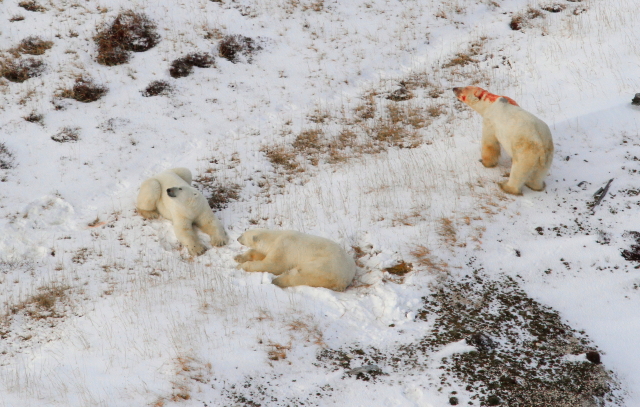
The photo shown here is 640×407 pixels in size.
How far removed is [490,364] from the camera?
5992 mm

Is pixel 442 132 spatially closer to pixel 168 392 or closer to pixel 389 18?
pixel 389 18

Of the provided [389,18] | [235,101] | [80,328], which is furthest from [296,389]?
[389,18]

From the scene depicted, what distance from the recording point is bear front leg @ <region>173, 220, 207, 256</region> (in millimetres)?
8211

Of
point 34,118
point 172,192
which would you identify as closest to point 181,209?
point 172,192

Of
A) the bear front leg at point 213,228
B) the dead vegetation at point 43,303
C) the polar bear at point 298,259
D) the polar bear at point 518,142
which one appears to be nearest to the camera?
the dead vegetation at point 43,303

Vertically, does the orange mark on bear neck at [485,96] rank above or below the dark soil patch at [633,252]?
above

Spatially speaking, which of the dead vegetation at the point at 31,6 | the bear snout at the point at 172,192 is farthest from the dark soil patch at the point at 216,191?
the dead vegetation at the point at 31,6

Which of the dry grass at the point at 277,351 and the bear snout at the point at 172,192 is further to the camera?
the bear snout at the point at 172,192

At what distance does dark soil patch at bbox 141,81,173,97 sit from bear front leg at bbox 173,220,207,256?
488 cm

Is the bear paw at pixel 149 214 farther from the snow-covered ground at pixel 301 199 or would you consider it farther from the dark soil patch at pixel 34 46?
the dark soil patch at pixel 34 46

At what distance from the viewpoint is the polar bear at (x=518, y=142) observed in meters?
8.59

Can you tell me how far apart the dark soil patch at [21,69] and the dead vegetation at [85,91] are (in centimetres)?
101

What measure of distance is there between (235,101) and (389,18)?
18.9ft

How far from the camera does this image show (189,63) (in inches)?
511
